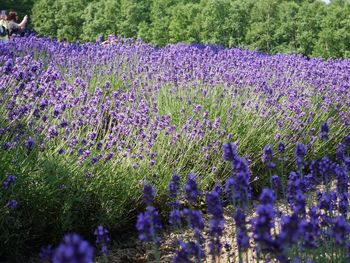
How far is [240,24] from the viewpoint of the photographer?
16422 mm

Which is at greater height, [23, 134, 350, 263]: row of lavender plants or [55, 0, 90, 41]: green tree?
[55, 0, 90, 41]: green tree

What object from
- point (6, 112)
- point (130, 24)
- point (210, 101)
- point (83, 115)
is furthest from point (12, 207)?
point (130, 24)

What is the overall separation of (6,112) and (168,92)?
6.30 feet

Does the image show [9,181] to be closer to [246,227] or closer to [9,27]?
[246,227]

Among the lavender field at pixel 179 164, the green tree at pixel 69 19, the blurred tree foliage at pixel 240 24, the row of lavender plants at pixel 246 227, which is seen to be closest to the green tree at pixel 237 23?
the blurred tree foliage at pixel 240 24

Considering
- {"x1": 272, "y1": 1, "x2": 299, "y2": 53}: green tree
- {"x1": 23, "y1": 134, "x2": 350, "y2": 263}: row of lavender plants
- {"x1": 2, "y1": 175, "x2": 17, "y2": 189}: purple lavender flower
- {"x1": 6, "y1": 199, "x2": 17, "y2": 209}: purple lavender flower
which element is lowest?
{"x1": 23, "y1": 134, "x2": 350, "y2": 263}: row of lavender plants

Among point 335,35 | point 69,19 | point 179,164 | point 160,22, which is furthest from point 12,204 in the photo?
point 69,19

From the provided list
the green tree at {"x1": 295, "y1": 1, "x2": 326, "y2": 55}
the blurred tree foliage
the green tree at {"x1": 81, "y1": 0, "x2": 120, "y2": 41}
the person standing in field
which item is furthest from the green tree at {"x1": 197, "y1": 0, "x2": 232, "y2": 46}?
the person standing in field

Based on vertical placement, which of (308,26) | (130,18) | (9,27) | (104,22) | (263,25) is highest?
(104,22)

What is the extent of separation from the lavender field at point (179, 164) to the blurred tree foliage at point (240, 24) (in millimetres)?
9379

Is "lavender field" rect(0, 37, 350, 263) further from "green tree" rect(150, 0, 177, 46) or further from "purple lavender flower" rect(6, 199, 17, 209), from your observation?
"green tree" rect(150, 0, 177, 46)

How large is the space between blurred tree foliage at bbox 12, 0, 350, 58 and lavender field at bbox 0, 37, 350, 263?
30.8ft

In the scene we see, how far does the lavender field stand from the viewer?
6.73 ft

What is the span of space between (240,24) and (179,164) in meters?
13.3
